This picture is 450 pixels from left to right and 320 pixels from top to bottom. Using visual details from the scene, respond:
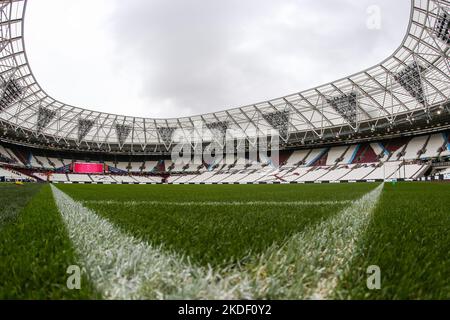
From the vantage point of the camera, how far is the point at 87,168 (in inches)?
2131

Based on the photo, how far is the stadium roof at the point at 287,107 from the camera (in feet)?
79.5

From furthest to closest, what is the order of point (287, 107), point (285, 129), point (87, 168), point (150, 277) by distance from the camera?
point (87, 168)
point (285, 129)
point (287, 107)
point (150, 277)

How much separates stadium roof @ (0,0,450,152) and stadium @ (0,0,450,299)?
0.63ft

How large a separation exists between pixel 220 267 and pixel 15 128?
48.9m

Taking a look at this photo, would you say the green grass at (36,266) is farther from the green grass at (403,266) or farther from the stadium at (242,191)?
the green grass at (403,266)

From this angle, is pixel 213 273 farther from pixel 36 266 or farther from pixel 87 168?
pixel 87 168

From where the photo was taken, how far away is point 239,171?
48.9 m

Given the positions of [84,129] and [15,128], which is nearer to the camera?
[15,128]

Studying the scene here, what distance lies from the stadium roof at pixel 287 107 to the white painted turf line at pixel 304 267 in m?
25.7

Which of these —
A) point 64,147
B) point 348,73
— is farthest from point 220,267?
point 64,147

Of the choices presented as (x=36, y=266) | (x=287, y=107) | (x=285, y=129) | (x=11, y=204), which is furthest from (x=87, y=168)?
(x=36, y=266)

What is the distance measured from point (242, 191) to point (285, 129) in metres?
31.6

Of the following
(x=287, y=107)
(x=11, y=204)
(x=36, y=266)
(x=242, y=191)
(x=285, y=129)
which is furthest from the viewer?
(x=285, y=129)
